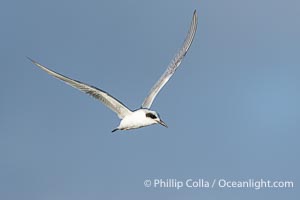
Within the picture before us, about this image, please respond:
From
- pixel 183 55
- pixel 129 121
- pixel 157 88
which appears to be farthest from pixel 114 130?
pixel 183 55

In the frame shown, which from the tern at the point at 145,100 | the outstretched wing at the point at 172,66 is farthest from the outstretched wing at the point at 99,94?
the outstretched wing at the point at 172,66

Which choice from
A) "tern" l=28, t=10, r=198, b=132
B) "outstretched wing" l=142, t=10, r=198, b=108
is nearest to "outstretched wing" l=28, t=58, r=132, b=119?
"tern" l=28, t=10, r=198, b=132

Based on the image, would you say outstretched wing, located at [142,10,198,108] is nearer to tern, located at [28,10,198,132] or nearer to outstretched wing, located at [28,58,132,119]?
tern, located at [28,10,198,132]

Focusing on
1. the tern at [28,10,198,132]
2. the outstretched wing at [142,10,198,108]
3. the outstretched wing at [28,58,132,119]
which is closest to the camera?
the outstretched wing at [28,58,132,119]

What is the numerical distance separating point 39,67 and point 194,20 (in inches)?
270

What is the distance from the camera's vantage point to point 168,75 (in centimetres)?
2527

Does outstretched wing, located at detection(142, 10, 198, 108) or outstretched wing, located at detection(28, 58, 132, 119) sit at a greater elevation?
outstretched wing, located at detection(142, 10, 198, 108)

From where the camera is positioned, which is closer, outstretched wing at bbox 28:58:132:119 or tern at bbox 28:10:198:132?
outstretched wing at bbox 28:58:132:119

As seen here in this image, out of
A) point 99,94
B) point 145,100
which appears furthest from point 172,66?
point 99,94

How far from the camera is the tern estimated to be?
70.7 feet

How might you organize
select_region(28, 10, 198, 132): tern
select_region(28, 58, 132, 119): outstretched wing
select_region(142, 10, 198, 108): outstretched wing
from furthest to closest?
select_region(142, 10, 198, 108): outstretched wing → select_region(28, 10, 198, 132): tern → select_region(28, 58, 132, 119): outstretched wing

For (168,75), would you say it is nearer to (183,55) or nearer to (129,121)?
(183,55)

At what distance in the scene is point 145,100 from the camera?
2495 centimetres

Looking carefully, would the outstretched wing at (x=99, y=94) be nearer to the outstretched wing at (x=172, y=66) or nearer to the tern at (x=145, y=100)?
the tern at (x=145, y=100)
